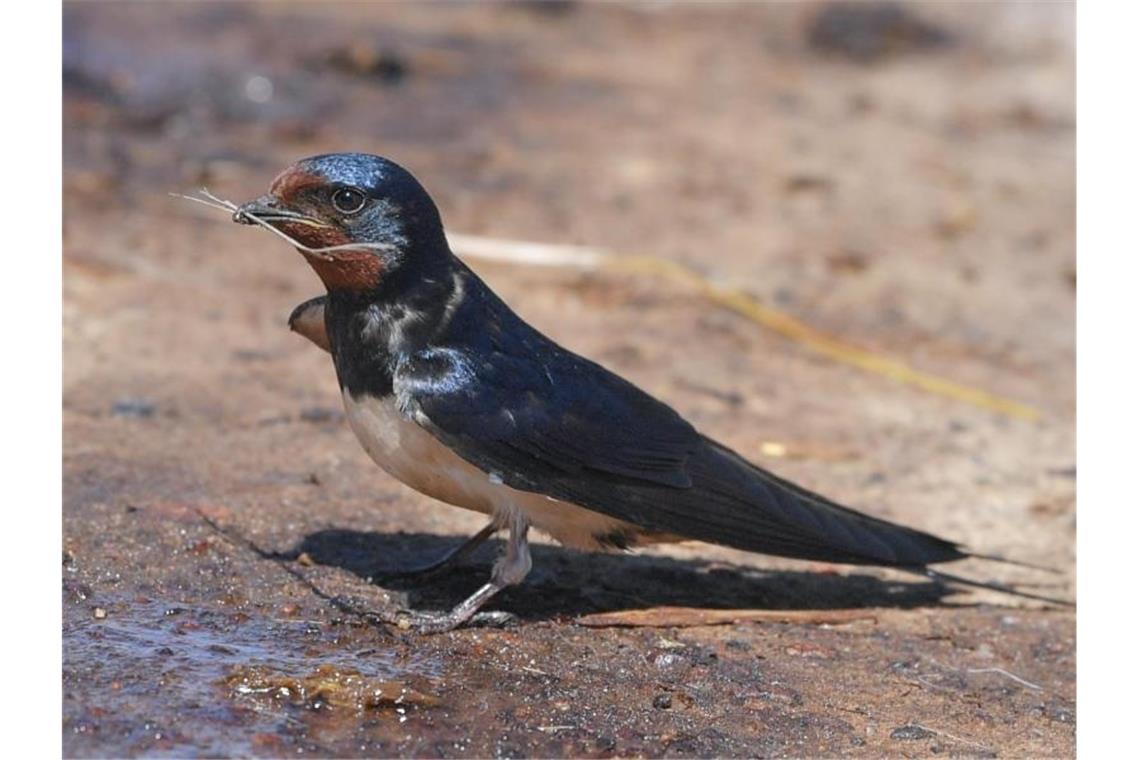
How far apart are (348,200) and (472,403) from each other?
56 cm

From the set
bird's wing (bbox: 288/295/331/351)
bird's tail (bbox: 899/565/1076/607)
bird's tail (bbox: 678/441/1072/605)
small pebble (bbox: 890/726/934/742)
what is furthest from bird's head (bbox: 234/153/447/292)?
bird's tail (bbox: 899/565/1076/607)

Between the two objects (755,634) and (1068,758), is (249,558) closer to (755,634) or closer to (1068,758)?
(755,634)

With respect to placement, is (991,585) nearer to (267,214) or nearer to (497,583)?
(497,583)

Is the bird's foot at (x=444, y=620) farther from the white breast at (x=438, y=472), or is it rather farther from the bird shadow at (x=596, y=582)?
the white breast at (x=438, y=472)

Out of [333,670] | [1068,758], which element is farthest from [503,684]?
[1068,758]

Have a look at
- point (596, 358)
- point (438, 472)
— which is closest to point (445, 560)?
point (438, 472)

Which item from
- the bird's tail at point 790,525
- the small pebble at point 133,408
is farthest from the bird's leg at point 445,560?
the small pebble at point 133,408

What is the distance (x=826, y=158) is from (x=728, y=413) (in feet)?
12.1

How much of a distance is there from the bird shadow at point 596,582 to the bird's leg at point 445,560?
15 millimetres

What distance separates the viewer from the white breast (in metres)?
4.09

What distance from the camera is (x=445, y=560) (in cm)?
456

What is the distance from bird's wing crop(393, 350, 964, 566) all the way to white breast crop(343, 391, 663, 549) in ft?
0.16

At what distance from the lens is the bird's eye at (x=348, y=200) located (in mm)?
4062

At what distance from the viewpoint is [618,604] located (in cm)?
456
